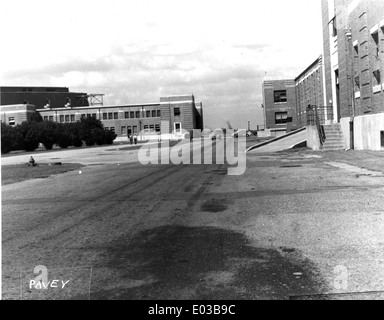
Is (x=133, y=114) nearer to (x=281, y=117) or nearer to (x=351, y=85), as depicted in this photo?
(x=281, y=117)

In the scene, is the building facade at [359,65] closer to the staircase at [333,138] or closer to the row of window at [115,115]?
the staircase at [333,138]

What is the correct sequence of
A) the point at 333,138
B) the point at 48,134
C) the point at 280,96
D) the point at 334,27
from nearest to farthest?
the point at 333,138 < the point at 334,27 < the point at 48,134 < the point at 280,96

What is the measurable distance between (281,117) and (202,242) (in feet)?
216

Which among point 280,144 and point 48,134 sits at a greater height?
point 48,134

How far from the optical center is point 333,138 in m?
24.5

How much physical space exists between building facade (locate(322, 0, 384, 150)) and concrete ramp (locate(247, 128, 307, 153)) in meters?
3.09

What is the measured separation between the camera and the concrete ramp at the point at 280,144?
2875 cm

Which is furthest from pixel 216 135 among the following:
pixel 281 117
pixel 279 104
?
pixel 279 104

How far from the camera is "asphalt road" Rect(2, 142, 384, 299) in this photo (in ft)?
14.3

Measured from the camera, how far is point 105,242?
6285mm

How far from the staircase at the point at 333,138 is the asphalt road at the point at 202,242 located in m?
12.6

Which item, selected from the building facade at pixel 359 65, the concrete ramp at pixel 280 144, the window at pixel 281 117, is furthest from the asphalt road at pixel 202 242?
the window at pixel 281 117
